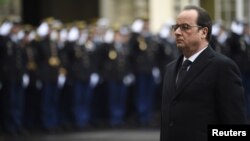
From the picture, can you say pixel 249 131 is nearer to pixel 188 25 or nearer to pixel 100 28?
pixel 188 25

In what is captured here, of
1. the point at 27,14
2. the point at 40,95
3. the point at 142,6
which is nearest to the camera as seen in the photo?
the point at 40,95

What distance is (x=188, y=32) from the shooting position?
479 cm

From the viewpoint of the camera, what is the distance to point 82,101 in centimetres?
1453

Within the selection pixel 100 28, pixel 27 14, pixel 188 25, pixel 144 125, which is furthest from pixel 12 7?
pixel 188 25

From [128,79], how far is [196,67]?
10099 millimetres

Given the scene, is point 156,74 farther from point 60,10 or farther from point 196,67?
point 196,67

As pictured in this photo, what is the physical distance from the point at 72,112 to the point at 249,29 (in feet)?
13.4

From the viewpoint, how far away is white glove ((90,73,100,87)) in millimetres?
14656

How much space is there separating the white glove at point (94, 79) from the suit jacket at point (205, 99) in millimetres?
9822

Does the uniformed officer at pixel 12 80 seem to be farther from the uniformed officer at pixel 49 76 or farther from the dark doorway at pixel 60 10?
the dark doorway at pixel 60 10

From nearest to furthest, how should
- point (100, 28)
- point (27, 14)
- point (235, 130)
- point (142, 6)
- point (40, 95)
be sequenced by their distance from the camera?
point (235, 130) < point (40, 95) < point (100, 28) < point (142, 6) < point (27, 14)

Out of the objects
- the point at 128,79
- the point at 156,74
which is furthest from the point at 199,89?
the point at 156,74

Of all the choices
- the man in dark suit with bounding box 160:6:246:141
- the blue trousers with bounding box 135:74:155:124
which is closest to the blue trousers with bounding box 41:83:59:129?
the blue trousers with bounding box 135:74:155:124

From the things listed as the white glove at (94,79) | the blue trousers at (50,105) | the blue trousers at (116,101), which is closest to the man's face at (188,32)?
the blue trousers at (50,105)
